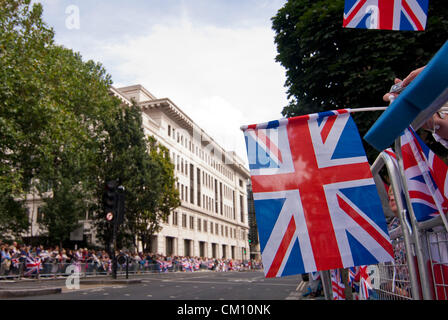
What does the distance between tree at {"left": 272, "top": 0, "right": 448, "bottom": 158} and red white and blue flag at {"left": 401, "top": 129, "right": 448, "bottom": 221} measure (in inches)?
330

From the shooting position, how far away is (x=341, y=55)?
1117 cm

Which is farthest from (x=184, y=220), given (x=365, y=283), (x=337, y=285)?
(x=365, y=283)

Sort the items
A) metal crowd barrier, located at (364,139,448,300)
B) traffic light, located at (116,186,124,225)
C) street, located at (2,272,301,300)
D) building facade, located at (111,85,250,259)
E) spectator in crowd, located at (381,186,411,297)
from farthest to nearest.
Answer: building facade, located at (111,85,250,259) → traffic light, located at (116,186,124,225) → street, located at (2,272,301,300) → spectator in crowd, located at (381,186,411,297) → metal crowd barrier, located at (364,139,448,300)

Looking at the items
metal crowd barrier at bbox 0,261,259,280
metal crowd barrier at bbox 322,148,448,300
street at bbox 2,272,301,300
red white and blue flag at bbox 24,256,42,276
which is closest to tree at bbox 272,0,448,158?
street at bbox 2,272,301,300

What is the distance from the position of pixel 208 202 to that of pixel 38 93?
144ft

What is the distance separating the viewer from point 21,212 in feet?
85.7

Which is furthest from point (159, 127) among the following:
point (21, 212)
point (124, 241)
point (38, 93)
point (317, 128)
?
point (317, 128)

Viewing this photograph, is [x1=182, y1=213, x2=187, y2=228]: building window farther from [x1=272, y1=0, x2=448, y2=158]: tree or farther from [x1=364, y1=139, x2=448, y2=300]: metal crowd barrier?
[x1=364, y1=139, x2=448, y2=300]: metal crowd barrier

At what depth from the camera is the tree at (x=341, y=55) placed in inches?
388

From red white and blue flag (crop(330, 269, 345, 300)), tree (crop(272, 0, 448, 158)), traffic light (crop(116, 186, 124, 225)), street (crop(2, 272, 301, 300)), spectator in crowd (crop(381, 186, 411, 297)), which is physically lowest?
street (crop(2, 272, 301, 300))

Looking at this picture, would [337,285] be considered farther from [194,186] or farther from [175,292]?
[194,186]

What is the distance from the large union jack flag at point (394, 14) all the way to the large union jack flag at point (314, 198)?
64.7 inches

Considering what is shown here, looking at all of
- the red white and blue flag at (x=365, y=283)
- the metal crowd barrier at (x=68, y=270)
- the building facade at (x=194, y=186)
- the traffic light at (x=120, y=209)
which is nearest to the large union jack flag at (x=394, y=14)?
the red white and blue flag at (x=365, y=283)

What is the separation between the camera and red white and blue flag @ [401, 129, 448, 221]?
1.97m
